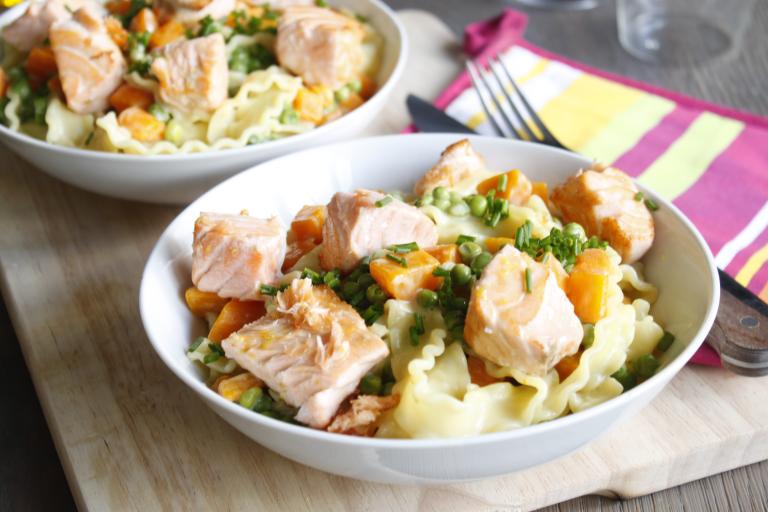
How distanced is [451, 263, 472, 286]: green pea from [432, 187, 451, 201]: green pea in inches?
21.3

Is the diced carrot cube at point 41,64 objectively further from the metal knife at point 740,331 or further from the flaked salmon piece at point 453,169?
the metal knife at point 740,331

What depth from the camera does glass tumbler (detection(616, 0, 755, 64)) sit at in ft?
20.2

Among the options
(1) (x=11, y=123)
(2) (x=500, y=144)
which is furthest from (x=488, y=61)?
(1) (x=11, y=123)

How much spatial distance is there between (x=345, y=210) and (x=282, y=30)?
145 centimetres

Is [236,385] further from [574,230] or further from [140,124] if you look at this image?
[140,124]

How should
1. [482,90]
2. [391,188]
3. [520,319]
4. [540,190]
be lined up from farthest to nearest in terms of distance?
A: 1. [482,90]
2. [391,188]
3. [540,190]
4. [520,319]

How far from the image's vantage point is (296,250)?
334 centimetres

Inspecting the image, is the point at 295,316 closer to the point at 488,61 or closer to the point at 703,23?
the point at 488,61

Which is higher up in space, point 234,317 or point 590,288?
point 590,288

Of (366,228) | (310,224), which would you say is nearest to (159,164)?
(310,224)

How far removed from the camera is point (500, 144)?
3744 mm

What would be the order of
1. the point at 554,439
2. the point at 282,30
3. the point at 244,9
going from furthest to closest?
the point at 244,9 → the point at 282,30 → the point at 554,439

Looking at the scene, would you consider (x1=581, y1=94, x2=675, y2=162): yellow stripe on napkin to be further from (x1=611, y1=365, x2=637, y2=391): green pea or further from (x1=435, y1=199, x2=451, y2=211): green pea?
(x1=611, y1=365, x2=637, y2=391): green pea

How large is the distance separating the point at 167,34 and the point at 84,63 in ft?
1.47
